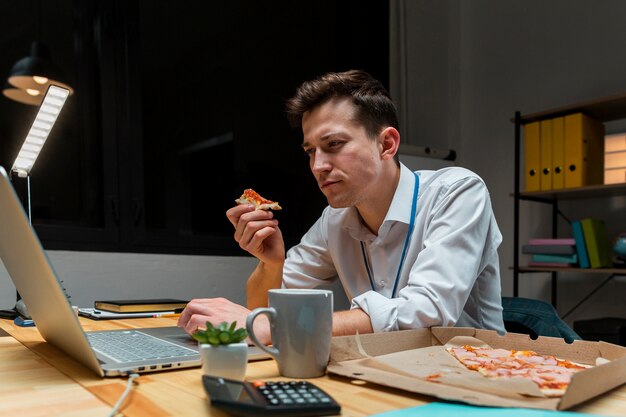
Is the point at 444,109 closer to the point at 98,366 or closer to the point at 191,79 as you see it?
the point at 191,79

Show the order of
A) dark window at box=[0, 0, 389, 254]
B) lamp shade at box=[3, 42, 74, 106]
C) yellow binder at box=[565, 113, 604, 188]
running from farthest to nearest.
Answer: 1. yellow binder at box=[565, 113, 604, 188]
2. dark window at box=[0, 0, 389, 254]
3. lamp shade at box=[3, 42, 74, 106]

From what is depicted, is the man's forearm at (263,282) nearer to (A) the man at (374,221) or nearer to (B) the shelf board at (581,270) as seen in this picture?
(A) the man at (374,221)

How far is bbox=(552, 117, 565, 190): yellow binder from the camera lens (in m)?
2.67

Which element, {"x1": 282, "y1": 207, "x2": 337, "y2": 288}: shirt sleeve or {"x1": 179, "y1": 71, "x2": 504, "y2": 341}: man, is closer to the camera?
{"x1": 179, "y1": 71, "x2": 504, "y2": 341}: man

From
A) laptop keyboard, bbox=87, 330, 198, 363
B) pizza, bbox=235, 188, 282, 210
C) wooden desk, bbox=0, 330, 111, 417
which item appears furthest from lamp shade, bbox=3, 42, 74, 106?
wooden desk, bbox=0, 330, 111, 417

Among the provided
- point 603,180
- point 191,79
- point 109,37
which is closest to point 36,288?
point 109,37

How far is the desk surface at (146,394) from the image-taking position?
0.58 meters

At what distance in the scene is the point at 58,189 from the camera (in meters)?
2.38

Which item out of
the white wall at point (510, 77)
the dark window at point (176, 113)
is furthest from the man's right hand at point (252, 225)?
the white wall at point (510, 77)

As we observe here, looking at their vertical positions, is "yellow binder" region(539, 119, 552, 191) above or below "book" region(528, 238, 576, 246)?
above

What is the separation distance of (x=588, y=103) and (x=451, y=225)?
1.81 metres

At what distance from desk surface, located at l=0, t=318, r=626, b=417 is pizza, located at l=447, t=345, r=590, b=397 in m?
0.04

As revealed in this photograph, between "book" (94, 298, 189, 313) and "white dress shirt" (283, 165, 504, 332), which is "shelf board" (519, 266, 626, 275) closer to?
"white dress shirt" (283, 165, 504, 332)

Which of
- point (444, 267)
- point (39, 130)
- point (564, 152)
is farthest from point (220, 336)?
point (564, 152)
